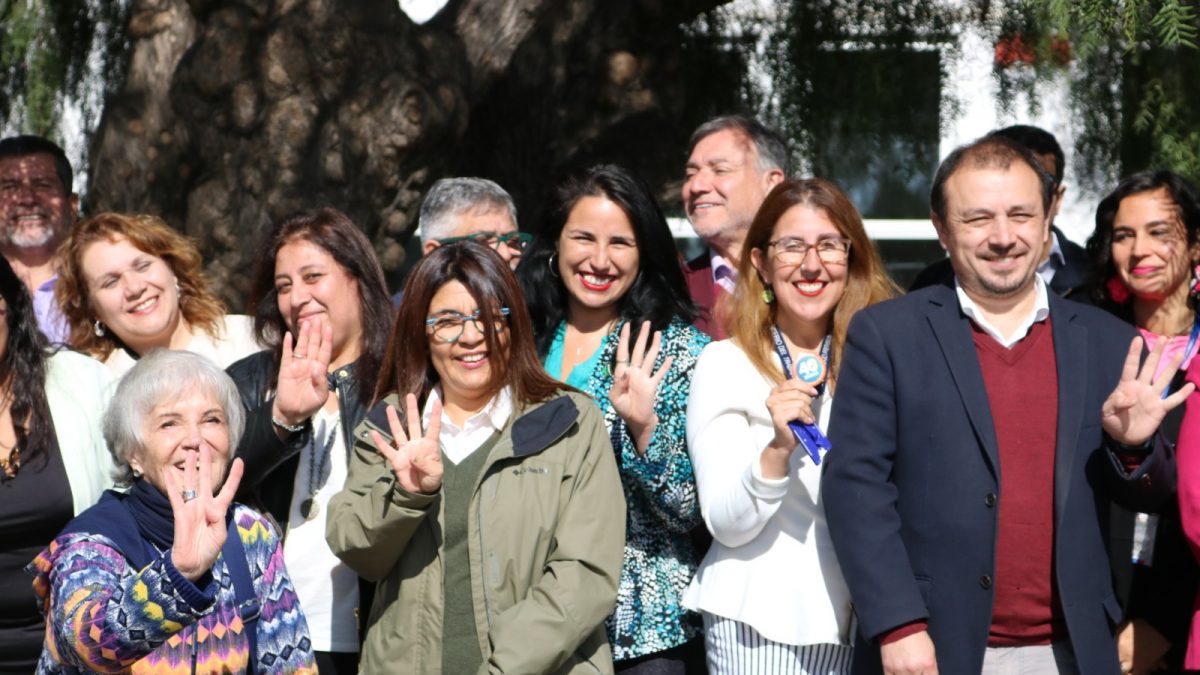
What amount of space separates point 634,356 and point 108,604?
4.75 feet

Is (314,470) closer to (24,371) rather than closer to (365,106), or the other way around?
(24,371)

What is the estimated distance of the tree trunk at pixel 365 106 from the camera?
5.43 metres

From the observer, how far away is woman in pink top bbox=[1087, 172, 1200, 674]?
4.01 metres

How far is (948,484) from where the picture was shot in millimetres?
3471

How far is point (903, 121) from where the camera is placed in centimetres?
630

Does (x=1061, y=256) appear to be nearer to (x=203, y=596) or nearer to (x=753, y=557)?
(x=753, y=557)

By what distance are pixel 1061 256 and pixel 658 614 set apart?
2.29 meters

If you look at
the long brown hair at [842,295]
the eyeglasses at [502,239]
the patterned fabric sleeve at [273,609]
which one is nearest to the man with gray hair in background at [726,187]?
the eyeglasses at [502,239]

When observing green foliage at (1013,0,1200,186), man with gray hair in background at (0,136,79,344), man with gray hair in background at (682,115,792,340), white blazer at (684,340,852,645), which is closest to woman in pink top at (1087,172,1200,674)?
green foliage at (1013,0,1200,186)

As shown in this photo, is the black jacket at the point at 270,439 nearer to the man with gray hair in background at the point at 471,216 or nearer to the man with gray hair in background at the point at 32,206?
the man with gray hair in background at the point at 471,216

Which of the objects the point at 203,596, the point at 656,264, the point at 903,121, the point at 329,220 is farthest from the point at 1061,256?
the point at 203,596

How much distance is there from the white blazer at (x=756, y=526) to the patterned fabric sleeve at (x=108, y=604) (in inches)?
49.6

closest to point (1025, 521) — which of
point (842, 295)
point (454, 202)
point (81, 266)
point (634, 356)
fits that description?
point (842, 295)

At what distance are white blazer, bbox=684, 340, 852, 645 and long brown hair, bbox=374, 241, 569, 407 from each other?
42 centimetres
